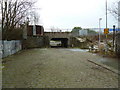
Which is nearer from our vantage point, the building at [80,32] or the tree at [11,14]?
the tree at [11,14]

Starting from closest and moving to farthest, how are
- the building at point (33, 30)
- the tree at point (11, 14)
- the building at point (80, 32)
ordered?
the tree at point (11, 14)
the building at point (33, 30)
the building at point (80, 32)

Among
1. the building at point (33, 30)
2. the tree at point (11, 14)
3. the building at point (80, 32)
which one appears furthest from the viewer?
the building at point (80, 32)

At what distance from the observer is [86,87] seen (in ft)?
13.9

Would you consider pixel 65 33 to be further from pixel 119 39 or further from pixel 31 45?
pixel 119 39

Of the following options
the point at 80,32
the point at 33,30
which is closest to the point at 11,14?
the point at 33,30

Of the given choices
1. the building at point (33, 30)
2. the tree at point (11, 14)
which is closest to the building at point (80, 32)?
the building at point (33, 30)

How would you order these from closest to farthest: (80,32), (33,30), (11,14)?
(11,14) < (33,30) < (80,32)

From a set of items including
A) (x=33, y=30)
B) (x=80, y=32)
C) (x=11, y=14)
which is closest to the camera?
(x=11, y=14)

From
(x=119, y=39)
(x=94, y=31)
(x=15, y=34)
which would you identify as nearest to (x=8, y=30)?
(x=15, y=34)

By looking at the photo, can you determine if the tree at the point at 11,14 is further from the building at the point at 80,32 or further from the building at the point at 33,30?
the building at the point at 80,32

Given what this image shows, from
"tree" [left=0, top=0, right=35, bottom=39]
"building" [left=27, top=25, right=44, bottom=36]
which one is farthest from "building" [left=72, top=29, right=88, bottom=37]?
"tree" [left=0, top=0, right=35, bottom=39]

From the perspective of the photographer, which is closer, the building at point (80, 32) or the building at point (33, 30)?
the building at point (33, 30)

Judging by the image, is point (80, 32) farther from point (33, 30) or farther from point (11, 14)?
point (11, 14)

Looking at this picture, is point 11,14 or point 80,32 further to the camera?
point 80,32
